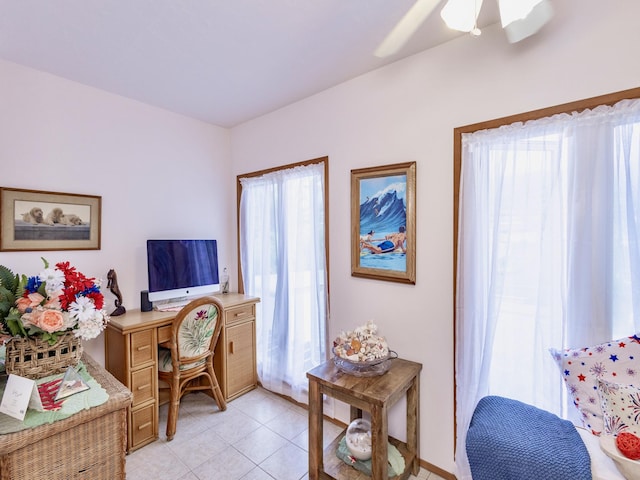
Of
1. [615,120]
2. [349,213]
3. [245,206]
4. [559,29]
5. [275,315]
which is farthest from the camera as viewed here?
[245,206]

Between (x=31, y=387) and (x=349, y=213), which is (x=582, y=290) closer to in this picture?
(x=349, y=213)

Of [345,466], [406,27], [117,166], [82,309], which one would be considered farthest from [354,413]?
[117,166]

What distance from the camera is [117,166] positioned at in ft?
7.79

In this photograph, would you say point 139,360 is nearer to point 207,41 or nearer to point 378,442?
point 378,442

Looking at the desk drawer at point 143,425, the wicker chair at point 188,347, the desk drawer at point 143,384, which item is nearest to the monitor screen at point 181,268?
Result: the wicker chair at point 188,347

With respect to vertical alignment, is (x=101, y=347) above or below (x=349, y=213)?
below

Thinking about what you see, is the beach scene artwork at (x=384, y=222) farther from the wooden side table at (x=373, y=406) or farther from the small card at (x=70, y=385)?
the small card at (x=70, y=385)

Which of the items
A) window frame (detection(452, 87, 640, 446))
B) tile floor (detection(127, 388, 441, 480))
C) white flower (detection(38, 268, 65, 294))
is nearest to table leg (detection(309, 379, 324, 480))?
tile floor (detection(127, 388, 441, 480))

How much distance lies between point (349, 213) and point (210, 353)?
158cm

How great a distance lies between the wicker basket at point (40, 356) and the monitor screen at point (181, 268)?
93 cm

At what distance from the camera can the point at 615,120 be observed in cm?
130

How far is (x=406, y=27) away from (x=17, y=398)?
8.09 feet

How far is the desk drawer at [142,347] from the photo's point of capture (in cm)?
203

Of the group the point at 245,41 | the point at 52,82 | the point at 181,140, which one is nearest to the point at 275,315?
the point at 181,140
